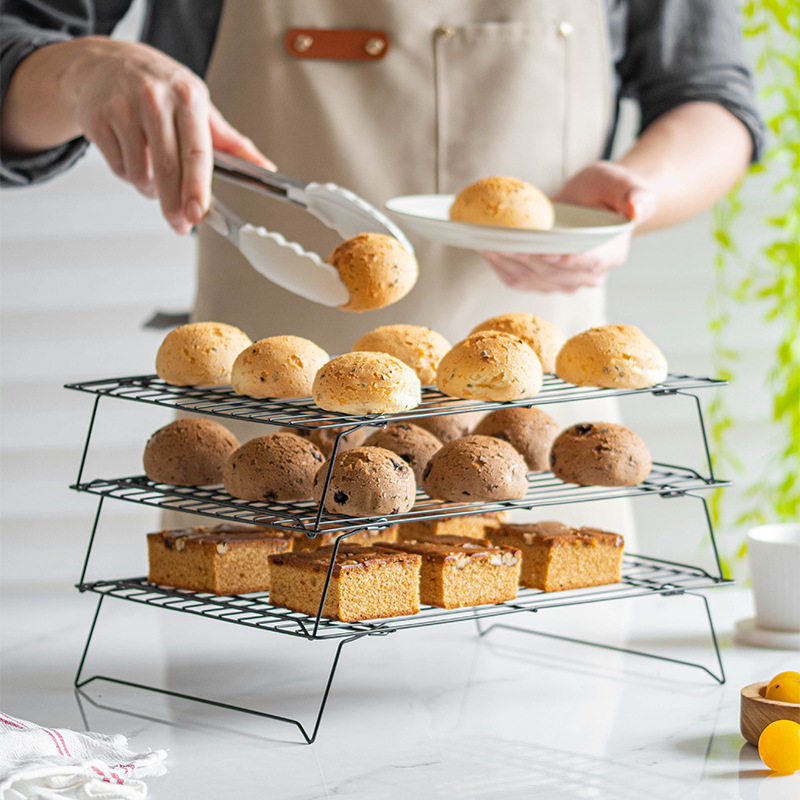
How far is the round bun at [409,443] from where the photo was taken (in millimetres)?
1452

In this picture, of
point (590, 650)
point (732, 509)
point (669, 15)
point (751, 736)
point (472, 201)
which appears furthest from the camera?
point (732, 509)

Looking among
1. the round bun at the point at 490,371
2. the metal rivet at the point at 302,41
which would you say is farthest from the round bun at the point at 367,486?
the metal rivet at the point at 302,41

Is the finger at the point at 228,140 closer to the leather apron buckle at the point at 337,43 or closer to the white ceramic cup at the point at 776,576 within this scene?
the leather apron buckle at the point at 337,43

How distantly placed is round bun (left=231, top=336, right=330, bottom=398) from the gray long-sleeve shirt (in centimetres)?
68

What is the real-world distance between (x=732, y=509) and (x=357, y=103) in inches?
62.7

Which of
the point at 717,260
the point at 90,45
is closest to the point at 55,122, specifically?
the point at 90,45

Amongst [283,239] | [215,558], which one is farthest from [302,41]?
[215,558]

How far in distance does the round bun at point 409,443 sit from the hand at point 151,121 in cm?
33

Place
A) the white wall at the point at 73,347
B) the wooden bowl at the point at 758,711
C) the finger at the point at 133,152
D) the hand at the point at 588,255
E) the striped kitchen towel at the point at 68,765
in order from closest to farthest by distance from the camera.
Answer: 1. the striped kitchen towel at the point at 68,765
2. the wooden bowl at the point at 758,711
3. the finger at the point at 133,152
4. the hand at the point at 588,255
5. the white wall at the point at 73,347

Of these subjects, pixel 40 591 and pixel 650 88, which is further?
pixel 40 591

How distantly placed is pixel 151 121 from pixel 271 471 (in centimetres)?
46

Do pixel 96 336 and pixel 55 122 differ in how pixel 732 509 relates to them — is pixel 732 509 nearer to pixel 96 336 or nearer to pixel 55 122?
pixel 96 336

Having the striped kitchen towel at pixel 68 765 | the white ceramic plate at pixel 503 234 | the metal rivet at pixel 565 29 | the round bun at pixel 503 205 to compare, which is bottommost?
the striped kitchen towel at pixel 68 765

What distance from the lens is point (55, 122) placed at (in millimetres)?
1757
